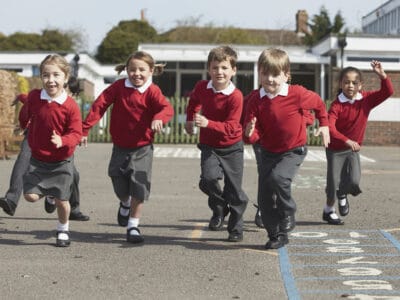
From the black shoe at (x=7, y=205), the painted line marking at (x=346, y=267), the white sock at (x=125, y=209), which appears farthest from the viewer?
the black shoe at (x=7, y=205)

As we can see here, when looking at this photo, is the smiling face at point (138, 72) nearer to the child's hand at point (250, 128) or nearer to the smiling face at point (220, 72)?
the smiling face at point (220, 72)

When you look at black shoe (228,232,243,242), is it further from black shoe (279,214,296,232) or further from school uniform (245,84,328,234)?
black shoe (279,214,296,232)

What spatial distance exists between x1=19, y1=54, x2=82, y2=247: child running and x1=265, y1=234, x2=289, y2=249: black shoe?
183cm

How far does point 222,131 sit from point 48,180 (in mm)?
1696

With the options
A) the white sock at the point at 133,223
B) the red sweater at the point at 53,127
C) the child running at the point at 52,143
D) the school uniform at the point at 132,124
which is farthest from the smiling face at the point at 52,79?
the white sock at the point at 133,223

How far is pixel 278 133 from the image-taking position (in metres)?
7.82

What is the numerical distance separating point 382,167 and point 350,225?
1002 centimetres

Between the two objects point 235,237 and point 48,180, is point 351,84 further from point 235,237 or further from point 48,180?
point 48,180

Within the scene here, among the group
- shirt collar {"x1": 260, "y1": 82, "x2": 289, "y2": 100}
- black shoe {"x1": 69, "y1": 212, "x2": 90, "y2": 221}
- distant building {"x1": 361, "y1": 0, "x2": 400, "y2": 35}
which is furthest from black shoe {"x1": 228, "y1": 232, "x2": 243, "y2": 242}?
distant building {"x1": 361, "y1": 0, "x2": 400, "y2": 35}

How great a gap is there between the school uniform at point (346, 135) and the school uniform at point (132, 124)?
7.44 ft

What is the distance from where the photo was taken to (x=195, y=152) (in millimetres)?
24109

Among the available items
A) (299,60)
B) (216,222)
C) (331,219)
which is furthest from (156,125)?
(299,60)

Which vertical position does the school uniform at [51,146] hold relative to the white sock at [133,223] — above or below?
above

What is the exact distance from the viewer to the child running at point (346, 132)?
9.56 metres
